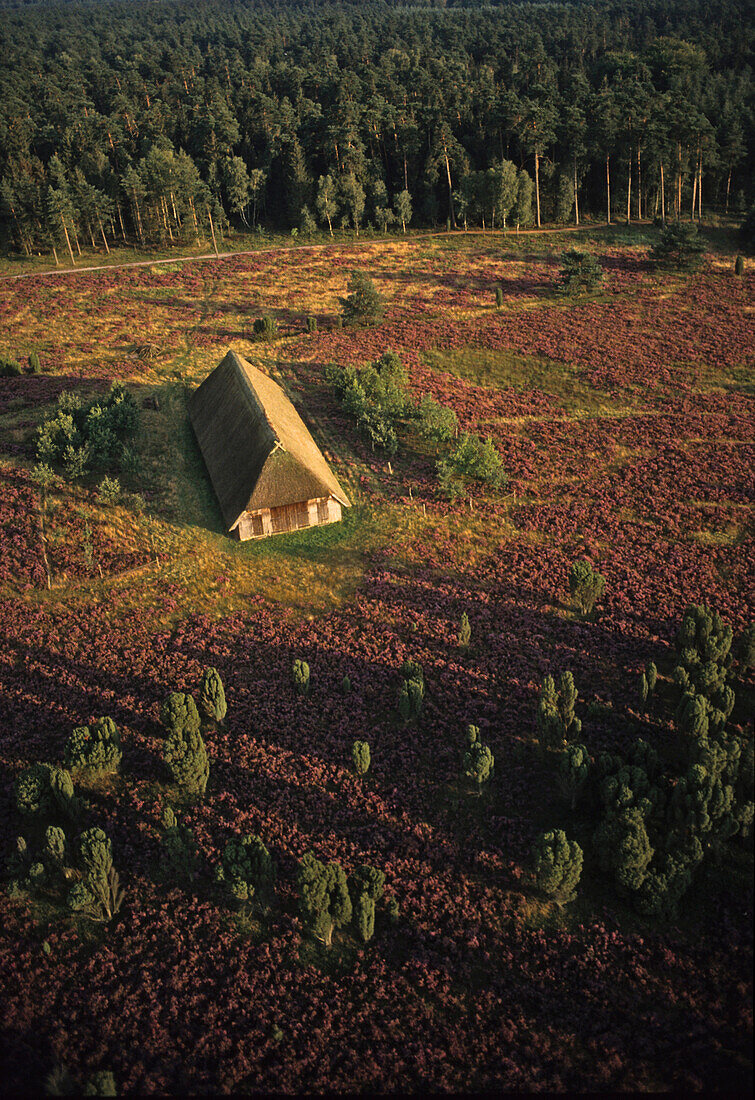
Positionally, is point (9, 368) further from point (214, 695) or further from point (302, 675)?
point (302, 675)

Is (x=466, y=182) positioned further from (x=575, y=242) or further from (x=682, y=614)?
(x=682, y=614)

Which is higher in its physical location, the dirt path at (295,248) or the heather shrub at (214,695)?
the dirt path at (295,248)

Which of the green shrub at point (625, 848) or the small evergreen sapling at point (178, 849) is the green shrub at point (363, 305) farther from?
the green shrub at point (625, 848)

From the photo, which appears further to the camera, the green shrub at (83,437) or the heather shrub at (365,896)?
the green shrub at (83,437)

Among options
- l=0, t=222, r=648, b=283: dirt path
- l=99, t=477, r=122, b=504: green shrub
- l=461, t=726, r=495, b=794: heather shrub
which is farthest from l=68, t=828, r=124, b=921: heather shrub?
l=0, t=222, r=648, b=283: dirt path

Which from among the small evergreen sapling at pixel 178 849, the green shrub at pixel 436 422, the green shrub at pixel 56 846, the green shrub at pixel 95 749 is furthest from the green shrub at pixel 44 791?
the green shrub at pixel 436 422

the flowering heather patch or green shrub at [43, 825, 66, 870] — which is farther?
green shrub at [43, 825, 66, 870]

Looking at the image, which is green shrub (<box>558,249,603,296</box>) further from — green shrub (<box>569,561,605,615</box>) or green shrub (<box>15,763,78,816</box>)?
green shrub (<box>15,763,78,816</box>)
